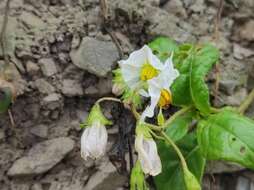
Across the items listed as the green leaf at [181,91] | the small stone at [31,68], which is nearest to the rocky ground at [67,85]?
the small stone at [31,68]

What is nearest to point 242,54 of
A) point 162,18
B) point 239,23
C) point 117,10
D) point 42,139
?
point 239,23

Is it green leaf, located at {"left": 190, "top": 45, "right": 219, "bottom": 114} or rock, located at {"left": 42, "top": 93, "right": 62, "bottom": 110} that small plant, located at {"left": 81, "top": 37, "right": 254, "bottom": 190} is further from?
rock, located at {"left": 42, "top": 93, "right": 62, "bottom": 110}

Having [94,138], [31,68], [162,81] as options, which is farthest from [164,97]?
[31,68]

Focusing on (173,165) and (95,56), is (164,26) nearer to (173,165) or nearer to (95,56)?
(95,56)

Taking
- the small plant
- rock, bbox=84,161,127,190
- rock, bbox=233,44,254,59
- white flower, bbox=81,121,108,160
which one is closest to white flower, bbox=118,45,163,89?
the small plant

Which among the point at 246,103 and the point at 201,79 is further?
the point at 246,103
